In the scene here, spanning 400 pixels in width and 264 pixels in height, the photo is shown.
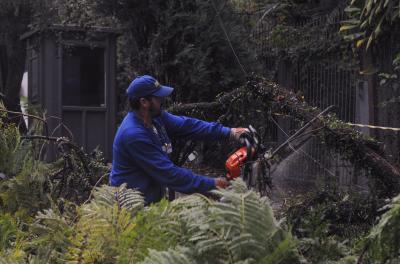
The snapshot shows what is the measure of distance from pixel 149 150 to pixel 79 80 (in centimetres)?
926

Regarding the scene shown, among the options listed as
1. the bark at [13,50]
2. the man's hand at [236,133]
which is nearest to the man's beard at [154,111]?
the man's hand at [236,133]

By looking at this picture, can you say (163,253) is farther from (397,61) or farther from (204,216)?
(397,61)

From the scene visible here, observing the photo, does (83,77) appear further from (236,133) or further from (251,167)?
(251,167)

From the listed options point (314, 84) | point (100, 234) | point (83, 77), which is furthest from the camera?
point (83, 77)

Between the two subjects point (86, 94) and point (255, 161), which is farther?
point (86, 94)

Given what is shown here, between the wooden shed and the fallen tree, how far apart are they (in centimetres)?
777

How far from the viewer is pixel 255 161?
16.1ft

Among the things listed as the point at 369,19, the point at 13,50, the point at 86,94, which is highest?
the point at 369,19

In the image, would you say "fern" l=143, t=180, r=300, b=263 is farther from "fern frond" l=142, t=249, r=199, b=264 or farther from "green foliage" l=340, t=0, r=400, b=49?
"green foliage" l=340, t=0, r=400, b=49

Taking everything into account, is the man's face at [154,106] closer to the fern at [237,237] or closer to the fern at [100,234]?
the fern at [100,234]

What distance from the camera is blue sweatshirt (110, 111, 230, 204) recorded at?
15.7ft

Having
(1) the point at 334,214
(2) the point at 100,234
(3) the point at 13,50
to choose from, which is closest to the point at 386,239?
(2) the point at 100,234

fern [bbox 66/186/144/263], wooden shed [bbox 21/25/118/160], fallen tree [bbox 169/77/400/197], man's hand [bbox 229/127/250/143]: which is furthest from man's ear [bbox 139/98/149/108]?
wooden shed [bbox 21/25/118/160]

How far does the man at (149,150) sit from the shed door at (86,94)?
843 centimetres
